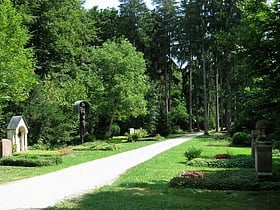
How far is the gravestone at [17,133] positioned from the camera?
86.3 feet

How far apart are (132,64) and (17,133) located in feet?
66.1

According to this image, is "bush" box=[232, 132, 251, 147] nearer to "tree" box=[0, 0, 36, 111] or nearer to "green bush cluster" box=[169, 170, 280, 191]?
"tree" box=[0, 0, 36, 111]

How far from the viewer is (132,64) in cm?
4450

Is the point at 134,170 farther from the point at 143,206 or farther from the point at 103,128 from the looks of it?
the point at 103,128

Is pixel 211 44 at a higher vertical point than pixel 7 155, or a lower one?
higher

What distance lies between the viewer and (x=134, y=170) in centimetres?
1614

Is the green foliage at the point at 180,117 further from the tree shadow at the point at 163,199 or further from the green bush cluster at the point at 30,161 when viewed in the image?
the tree shadow at the point at 163,199

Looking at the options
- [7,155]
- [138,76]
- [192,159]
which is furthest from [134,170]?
[138,76]

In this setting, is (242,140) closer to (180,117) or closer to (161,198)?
(161,198)

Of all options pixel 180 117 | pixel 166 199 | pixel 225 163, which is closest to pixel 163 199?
pixel 166 199

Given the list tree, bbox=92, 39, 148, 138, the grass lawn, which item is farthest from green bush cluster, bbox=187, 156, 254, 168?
tree, bbox=92, 39, 148, 138

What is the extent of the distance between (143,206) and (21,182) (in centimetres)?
580

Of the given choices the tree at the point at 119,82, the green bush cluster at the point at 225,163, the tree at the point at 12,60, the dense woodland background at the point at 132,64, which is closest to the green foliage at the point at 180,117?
the dense woodland background at the point at 132,64

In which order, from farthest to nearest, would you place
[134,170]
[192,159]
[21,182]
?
1. [192,159]
2. [134,170]
3. [21,182]
